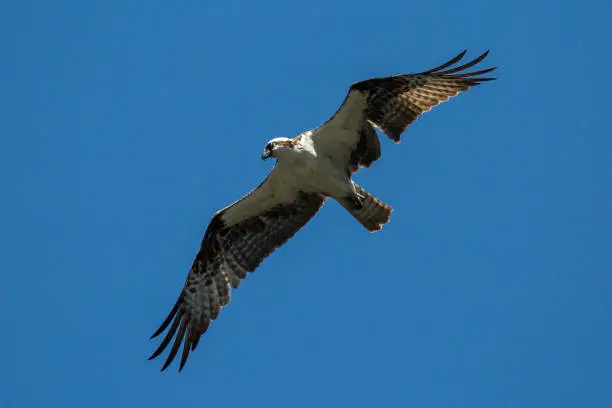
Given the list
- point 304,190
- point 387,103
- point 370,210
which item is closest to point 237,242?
point 304,190

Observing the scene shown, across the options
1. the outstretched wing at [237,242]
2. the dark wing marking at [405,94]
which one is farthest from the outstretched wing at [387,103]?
the outstretched wing at [237,242]

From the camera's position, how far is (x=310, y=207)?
13414 millimetres

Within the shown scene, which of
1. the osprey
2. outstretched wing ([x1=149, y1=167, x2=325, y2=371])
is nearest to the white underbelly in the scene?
the osprey

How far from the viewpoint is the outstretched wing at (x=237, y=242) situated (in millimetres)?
13273

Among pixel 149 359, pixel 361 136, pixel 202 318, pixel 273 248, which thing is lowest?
pixel 149 359

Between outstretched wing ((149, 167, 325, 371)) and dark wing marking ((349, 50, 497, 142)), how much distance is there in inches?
61.9

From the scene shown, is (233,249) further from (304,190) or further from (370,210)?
(370,210)

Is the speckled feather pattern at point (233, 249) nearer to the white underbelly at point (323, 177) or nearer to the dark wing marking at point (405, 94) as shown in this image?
the white underbelly at point (323, 177)

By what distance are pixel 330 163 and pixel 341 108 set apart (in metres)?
0.80

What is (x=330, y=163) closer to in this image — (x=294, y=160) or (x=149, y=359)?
(x=294, y=160)

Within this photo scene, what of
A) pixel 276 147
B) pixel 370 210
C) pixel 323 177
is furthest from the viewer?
pixel 370 210

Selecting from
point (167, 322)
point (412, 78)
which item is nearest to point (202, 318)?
point (167, 322)

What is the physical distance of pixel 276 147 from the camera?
12.2 m

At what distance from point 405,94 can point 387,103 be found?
274 millimetres
